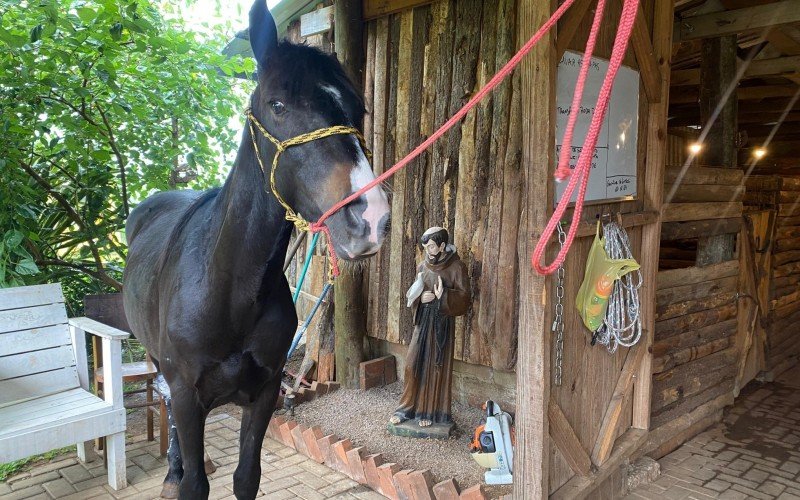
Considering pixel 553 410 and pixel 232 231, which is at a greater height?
pixel 232 231

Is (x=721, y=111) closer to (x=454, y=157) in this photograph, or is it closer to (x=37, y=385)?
(x=454, y=157)

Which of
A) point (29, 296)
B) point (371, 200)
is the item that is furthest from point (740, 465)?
point (29, 296)

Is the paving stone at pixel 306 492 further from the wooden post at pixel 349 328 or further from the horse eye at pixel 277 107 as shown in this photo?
the horse eye at pixel 277 107

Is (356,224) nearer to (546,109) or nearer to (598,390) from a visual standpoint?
(546,109)

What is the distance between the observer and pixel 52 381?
12.5ft

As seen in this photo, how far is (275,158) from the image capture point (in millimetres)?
1717

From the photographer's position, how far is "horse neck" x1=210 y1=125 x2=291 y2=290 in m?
1.94

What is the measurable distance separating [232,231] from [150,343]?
1.35 m

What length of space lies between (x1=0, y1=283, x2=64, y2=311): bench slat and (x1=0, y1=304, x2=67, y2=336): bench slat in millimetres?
36

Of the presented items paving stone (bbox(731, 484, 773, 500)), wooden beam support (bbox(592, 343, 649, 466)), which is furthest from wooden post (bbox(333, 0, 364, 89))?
paving stone (bbox(731, 484, 773, 500))

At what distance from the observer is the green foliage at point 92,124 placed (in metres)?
4.42

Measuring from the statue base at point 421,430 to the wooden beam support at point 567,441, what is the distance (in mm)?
1044

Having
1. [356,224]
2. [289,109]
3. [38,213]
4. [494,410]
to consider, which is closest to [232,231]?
[289,109]

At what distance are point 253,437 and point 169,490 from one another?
1.37 meters
